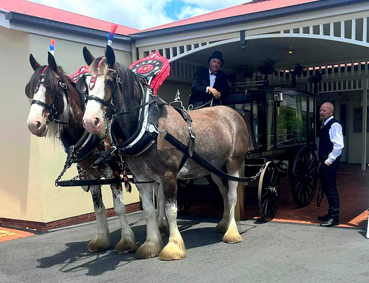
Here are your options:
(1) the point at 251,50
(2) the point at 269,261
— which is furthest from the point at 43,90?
(1) the point at 251,50

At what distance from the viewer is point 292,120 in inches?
278

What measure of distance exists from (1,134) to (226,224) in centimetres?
Result: 429

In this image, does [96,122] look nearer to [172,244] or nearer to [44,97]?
[44,97]

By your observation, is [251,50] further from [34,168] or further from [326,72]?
[34,168]

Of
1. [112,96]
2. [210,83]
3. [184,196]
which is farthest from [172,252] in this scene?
[210,83]

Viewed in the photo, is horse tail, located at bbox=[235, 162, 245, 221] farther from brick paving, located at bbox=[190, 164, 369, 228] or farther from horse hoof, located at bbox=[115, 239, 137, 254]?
horse hoof, located at bbox=[115, 239, 137, 254]

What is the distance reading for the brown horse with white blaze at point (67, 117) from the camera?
3.88m

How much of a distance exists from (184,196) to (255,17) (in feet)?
11.6

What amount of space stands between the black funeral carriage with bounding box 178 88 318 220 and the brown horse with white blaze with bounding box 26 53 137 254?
7.18ft

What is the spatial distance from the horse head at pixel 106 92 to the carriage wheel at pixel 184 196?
3.04m

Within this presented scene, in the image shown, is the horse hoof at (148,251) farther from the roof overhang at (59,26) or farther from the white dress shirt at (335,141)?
the roof overhang at (59,26)

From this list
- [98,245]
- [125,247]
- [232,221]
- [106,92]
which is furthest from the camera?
[232,221]

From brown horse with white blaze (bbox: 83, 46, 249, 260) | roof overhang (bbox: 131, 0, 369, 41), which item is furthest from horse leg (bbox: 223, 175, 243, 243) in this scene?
roof overhang (bbox: 131, 0, 369, 41)

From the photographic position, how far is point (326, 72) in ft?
34.9
